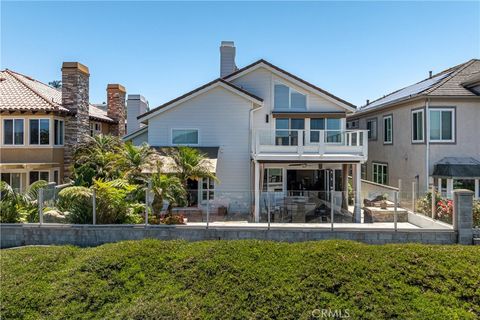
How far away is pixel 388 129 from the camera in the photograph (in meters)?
24.4

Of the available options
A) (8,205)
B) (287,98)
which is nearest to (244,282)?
(8,205)

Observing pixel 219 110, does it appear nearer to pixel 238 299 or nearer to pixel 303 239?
pixel 303 239

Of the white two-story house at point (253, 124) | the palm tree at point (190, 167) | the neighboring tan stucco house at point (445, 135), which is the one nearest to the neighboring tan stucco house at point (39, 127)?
the white two-story house at point (253, 124)

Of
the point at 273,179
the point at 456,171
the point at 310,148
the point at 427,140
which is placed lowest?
the point at 273,179

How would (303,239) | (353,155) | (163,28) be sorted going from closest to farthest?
(303,239)
(353,155)
(163,28)

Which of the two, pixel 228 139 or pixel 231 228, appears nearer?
pixel 231 228

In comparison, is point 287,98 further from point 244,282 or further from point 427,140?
point 244,282

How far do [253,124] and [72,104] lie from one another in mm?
12372

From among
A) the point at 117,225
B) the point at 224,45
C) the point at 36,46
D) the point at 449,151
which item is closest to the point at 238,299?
the point at 117,225

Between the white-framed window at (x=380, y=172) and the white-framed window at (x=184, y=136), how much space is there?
14.3 m

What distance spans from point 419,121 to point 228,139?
11.6 m

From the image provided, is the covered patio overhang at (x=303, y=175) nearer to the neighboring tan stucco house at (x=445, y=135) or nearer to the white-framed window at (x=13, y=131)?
the neighboring tan stucco house at (x=445, y=135)

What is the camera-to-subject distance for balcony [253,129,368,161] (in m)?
17.3

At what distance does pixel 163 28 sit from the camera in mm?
18578
